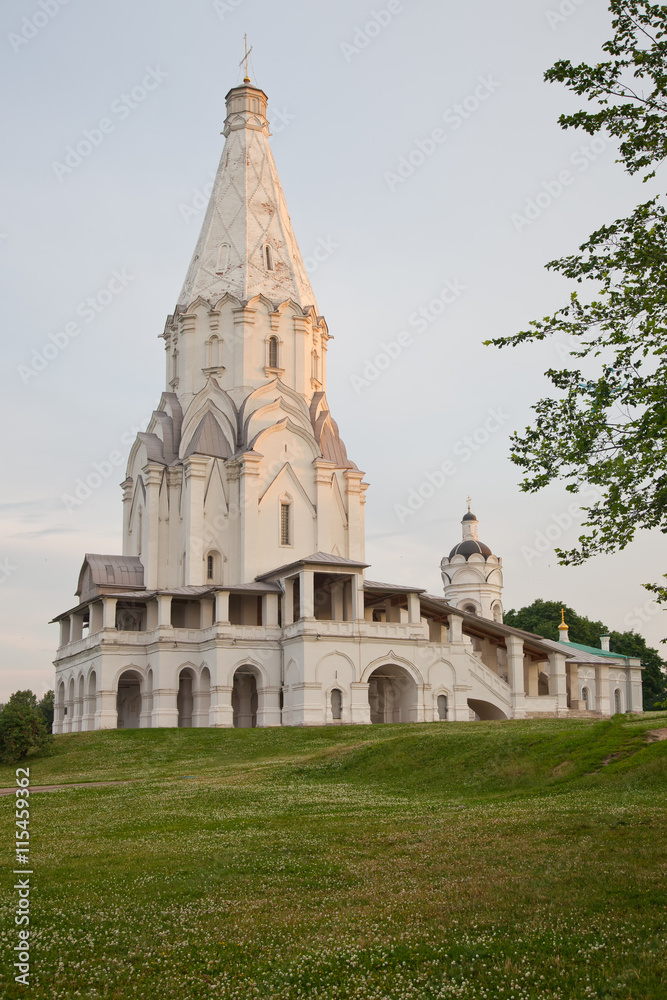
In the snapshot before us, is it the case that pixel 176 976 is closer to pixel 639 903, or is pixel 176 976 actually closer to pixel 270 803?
pixel 639 903

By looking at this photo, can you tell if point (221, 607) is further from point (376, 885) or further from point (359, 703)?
point (376, 885)

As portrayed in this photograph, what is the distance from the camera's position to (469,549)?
5616cm

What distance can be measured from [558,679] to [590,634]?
31.6m

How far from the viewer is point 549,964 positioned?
24.2 feet

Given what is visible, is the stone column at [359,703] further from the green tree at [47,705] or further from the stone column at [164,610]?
the green tree at [47,705]

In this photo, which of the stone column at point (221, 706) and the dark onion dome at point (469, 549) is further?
the dark onion dome at point (469, 549)

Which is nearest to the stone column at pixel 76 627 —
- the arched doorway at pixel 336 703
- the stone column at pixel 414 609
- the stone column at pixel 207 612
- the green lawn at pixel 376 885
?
the stone column at pixel 207 612

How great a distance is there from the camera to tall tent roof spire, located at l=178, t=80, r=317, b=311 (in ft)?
157

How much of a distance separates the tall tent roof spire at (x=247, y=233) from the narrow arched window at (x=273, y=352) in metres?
1.92

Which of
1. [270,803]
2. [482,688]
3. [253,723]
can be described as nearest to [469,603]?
[482,688]

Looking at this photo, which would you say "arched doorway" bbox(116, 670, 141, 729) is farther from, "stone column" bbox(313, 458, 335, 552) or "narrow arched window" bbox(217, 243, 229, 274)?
"narrow arched window" bbox(217, 243, 229, 274)

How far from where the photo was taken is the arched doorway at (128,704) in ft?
148

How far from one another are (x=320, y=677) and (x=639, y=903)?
30161mm

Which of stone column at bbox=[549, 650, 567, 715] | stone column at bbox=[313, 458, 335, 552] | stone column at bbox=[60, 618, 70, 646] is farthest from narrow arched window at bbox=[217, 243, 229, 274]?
stone column at bbox=[549, 650, 567, 715]
